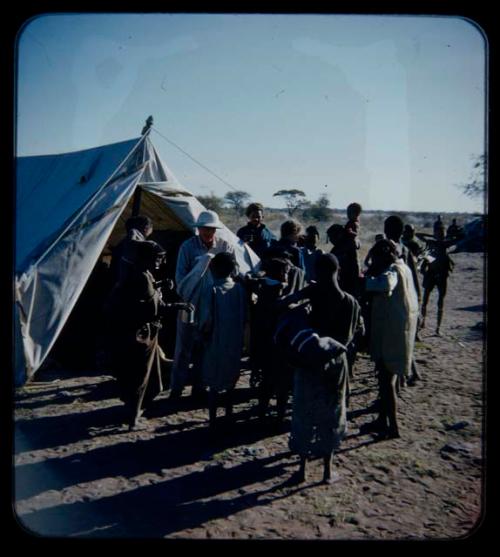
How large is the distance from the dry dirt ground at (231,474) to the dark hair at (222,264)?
1.64 m

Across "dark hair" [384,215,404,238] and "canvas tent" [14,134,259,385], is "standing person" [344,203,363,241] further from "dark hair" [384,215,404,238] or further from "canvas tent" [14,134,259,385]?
"canvas tent" [14,134,259,385]

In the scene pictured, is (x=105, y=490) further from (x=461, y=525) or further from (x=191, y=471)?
(x=461, y=525)

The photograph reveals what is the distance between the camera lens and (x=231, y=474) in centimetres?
409

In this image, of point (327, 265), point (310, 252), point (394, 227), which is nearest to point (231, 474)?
point (327, 265)

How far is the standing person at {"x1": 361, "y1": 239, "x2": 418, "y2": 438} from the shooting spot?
4438 millimetres

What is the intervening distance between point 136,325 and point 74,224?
2.03 m

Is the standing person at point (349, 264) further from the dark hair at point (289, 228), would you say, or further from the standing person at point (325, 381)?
the standing person at point (325, 381)

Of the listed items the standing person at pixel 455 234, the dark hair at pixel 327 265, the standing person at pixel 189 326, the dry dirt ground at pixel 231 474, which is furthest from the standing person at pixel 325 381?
the standing person at pixel 455 234

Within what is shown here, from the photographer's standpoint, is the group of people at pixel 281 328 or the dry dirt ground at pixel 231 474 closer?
the dry dirt ground at pixel 231 474

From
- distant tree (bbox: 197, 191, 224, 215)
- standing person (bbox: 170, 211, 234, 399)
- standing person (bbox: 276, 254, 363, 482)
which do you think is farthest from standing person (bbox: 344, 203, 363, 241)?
distant tree (bbox: 197, 191, 224, 215)

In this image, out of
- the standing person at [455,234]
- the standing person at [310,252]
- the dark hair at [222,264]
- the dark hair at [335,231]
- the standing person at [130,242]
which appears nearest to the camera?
the dark hair at [222,264]

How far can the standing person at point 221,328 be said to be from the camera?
14.8ft

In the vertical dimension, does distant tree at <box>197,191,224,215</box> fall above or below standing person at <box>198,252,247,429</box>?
above

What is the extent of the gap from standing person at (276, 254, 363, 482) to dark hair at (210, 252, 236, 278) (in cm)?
100
